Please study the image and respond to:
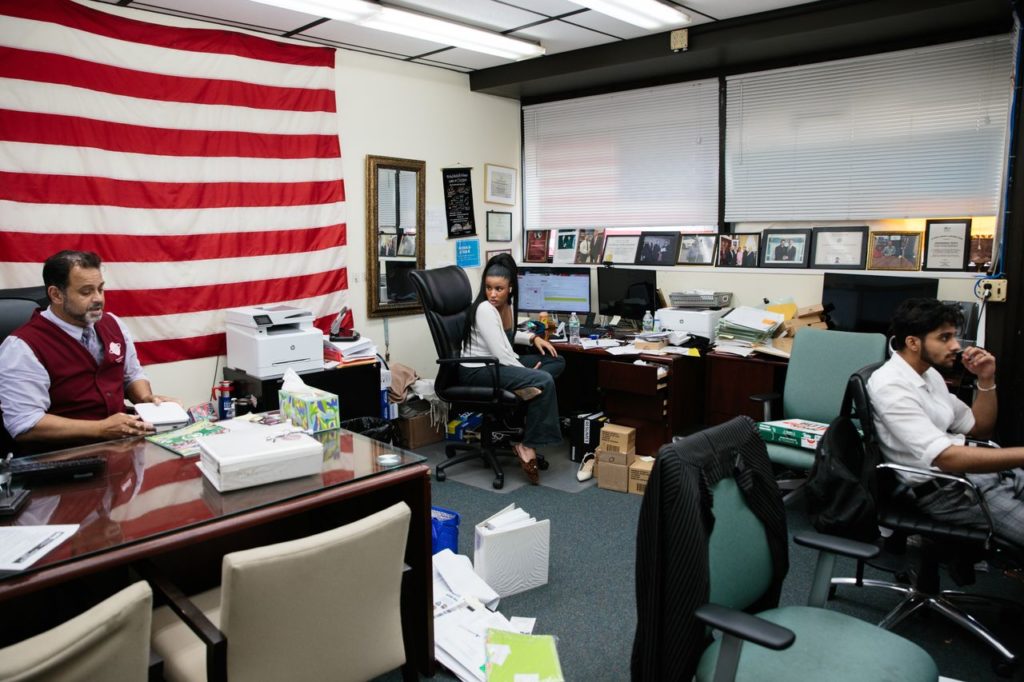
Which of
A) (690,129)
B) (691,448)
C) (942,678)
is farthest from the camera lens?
(690,129)

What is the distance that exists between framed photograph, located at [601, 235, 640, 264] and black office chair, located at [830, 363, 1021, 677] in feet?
8.89

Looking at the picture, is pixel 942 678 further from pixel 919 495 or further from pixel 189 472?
pixel 189 472

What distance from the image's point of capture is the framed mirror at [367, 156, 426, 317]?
4.74 m

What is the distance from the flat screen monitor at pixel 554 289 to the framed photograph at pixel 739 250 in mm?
946

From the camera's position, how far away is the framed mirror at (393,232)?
15.5 ft

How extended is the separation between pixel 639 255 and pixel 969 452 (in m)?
3.05

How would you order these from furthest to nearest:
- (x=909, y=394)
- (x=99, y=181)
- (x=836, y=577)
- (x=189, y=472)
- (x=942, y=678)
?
(x=99, y=181) → (x=836, y=577) → (x=909, y=394) → (x=942, y=678) → (x=189, y=472)

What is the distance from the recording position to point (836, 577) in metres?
2.93

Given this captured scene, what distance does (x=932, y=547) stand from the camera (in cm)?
248

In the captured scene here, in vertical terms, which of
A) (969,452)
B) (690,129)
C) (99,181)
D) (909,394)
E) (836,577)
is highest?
(690,129)

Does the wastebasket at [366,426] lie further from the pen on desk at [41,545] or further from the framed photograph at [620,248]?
the framed photograph at [620,248]

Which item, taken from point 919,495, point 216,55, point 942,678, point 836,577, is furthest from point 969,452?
point 216,55

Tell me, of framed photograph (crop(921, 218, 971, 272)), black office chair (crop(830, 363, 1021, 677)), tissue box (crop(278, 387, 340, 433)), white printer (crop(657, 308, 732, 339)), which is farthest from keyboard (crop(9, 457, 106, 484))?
framed photograph (crop(921, 218, 971, 272))

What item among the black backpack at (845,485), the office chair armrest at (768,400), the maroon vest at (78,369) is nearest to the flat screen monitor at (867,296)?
the office chair armrest at (768,400)
